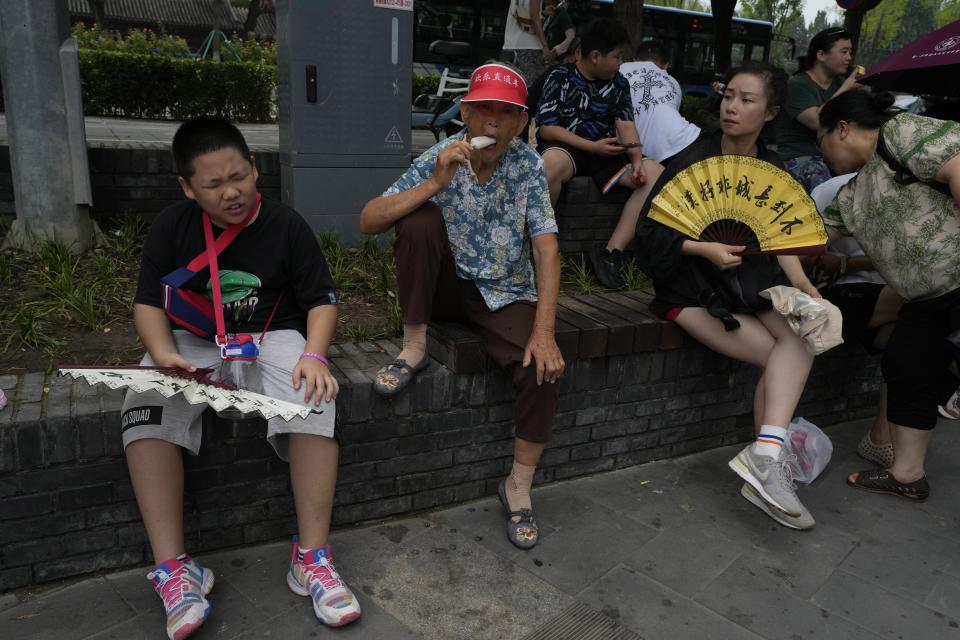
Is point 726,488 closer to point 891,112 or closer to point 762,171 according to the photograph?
point 762,171

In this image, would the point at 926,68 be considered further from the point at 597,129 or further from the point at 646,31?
the point at 646,31

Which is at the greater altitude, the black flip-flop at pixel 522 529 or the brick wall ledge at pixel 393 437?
the brick wall ledge at pixel 393 437

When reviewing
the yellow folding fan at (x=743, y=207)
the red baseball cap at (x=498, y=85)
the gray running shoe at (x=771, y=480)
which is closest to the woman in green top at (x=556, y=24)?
the yellow folding fan at (x=743, y=207)

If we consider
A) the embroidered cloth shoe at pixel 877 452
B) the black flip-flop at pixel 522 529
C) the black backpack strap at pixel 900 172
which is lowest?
the embroidered cloth shoe at pixel 877 452

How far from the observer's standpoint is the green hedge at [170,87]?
41.5ft

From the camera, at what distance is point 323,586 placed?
7.34 ft

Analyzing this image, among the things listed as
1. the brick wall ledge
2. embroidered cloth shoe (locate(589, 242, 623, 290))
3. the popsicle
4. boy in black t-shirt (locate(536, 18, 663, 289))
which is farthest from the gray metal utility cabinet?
the popsicle

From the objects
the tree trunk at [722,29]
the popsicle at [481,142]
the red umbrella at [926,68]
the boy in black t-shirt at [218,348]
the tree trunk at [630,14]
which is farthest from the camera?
the tree trunk at [722,29]

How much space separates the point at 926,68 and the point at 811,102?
93 cm

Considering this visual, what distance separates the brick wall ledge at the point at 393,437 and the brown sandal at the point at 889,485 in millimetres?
610

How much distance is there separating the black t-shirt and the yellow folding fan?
5.20ft

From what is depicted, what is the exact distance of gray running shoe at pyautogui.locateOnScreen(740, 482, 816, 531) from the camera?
291 centimetres

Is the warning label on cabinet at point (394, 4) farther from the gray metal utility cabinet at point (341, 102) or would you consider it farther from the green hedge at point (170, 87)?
the green hedge at point (170, 87)

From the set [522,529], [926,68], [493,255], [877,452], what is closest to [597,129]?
[926,68]
